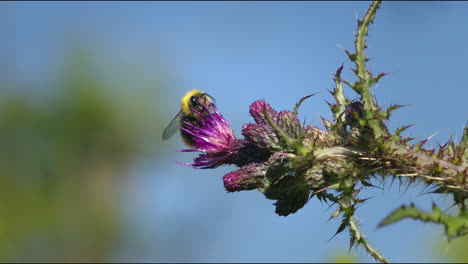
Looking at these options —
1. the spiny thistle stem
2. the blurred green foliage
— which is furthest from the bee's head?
the blurred green foliage

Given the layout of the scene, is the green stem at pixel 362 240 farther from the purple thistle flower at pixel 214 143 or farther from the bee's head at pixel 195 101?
the bee's head at pixel 195 101

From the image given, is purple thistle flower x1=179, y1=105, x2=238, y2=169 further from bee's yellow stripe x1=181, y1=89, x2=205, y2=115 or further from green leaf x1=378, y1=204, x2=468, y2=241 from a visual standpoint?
green leaf x1=378, y1=204, x2=468, y2=241

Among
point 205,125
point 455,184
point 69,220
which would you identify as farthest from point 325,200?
point 69,220

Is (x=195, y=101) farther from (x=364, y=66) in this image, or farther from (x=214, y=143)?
(x=364, y=66)

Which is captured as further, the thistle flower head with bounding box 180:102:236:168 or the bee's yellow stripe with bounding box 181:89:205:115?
the bee's yellow stripe with bounding box 181:89:205:115

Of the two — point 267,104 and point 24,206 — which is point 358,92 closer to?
point 267,104

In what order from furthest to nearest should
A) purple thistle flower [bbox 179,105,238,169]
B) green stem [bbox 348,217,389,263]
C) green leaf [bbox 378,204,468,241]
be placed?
1. purple thistle flower [bbox 179,105,238,169]
2. green stem [bbox 348,217,389,263]
3. green leaf [bbox 378,204,468,241]

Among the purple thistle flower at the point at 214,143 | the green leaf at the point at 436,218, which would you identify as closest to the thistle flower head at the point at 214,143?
the purple thistle flower at the point at 214,143
